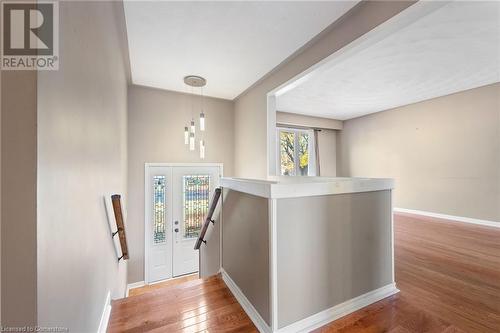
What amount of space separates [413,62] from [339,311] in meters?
3.69

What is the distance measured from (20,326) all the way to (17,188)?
1.44 feet

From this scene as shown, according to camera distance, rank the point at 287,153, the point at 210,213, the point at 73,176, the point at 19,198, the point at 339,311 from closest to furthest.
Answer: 1. the point at 19,198
2. the point at 73,176
3. the point at 339,311
4. the point at 210,213
5. the point at 287,153

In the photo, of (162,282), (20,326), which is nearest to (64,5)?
(20,326)

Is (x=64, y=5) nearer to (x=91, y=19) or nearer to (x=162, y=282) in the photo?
(x=91, y=19)

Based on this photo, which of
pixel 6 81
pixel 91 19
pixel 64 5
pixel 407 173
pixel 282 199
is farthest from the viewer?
pixel 407 173

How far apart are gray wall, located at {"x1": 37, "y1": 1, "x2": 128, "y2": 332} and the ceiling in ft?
7.84

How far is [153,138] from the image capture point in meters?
4.34

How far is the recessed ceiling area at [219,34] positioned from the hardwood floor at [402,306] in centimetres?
290

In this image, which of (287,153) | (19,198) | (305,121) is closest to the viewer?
(19,198)

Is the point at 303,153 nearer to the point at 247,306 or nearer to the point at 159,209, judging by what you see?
the point at 159,209

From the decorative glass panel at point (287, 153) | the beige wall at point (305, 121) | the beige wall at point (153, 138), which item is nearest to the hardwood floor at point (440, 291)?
the beige wall at point (153, 138)

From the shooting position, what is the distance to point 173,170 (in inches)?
179

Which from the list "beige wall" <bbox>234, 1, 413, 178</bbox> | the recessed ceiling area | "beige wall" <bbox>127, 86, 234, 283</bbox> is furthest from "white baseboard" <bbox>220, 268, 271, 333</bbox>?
the recessed ceiling area

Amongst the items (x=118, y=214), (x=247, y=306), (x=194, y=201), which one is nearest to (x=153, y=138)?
(x=194, y=201)
